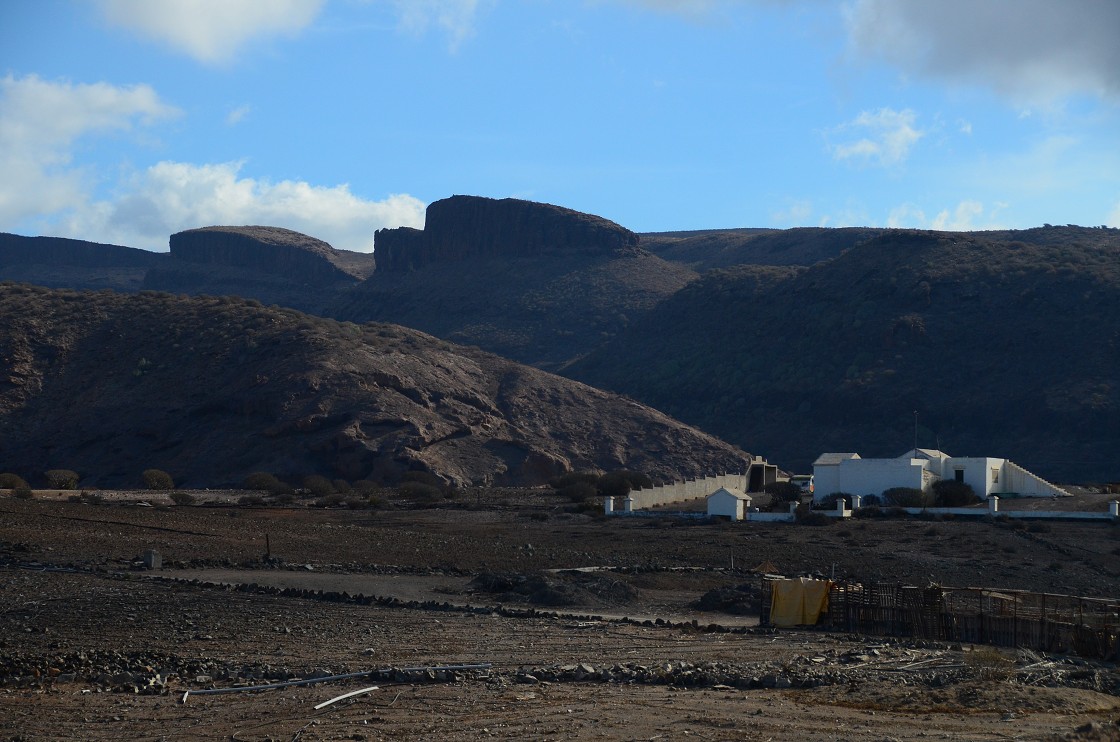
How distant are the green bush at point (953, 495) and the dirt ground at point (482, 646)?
10.0 m

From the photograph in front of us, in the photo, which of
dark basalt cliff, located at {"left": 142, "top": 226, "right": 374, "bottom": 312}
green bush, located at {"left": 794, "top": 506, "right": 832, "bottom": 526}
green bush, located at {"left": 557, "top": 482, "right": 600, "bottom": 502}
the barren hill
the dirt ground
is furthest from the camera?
dark basalt cliff, located at {"left": 142, "top": 226, "right": 374, "bottom": 312}

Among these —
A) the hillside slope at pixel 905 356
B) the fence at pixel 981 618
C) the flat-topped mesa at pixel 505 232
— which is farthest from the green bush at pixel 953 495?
the flat-topped mesa at pixel 505 232

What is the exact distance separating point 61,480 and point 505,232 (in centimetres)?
8981

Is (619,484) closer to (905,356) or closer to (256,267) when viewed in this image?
(905,356)

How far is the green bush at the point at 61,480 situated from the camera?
59.2 meters

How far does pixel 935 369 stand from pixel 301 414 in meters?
42.6

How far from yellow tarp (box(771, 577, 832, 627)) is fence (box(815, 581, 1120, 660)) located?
0.68 feet

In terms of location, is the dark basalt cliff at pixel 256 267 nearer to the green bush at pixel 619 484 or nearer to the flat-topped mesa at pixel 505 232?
the flat-topped mesa at pixel 505 232

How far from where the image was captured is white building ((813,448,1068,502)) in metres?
51.2

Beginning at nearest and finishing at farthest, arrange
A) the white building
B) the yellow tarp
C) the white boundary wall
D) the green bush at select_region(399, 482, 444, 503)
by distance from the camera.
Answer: the yellow tarp < the white building < the white boundary wall < the green bush at select_region(399, 482, 444, 503)

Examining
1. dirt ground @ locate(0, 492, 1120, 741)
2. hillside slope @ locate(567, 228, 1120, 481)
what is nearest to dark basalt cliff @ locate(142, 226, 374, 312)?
hillside slope @ locate(567, 228, 1120, 481)

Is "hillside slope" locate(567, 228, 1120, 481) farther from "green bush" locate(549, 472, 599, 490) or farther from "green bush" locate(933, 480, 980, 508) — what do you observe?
"green bush" locate(933, 480, 980, 508)

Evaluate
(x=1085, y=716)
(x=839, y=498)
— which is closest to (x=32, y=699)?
(x=1085, y=716)

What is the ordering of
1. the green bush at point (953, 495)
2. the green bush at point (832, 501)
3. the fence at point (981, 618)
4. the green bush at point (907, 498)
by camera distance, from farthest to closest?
the green bush at point (953, 495), the green bush at point (832, 501), the green bush at point (907, 498), the fence at point (981, 618)
